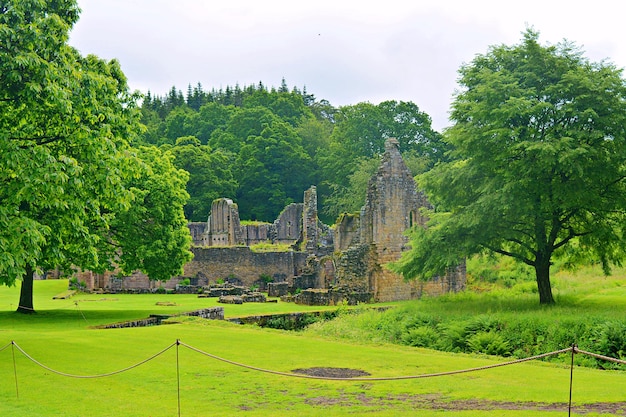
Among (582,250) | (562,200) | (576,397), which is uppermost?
(562,200)

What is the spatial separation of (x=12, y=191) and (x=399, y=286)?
77.3 ft

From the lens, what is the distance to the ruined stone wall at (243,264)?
47750 millimetres

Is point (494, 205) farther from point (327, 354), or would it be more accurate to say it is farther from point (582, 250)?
point (327, 354)

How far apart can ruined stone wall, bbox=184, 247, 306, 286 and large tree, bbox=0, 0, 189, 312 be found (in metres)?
28.4

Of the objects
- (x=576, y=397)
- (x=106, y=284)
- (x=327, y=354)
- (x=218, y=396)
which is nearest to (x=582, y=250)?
(x=327, y=354)

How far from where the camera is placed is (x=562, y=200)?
24.0 metres

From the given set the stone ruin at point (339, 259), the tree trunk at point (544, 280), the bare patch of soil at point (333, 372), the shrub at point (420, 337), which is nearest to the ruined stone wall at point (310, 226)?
the stone ruin at point (339, 259)

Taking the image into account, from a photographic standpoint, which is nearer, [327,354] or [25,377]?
[25,377]

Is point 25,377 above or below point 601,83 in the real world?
below

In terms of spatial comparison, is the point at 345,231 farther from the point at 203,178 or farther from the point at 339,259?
the point at 203,178

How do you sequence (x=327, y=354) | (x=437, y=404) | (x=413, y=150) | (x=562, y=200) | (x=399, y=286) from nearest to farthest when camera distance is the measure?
(x=437, y=404) < (x=327, y=354) < (x=562, y=200) < (x=399, y=286) < (x=413, y=150)

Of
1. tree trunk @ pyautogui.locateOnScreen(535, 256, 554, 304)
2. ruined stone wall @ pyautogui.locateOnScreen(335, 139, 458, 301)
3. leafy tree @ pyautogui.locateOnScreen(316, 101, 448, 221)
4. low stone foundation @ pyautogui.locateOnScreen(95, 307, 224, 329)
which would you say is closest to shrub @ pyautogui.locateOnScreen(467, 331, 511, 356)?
tree trunk @ pyautogui.locateOnScreen(535, 256, 554, 304)

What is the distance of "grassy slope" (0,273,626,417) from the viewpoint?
35.6 ft

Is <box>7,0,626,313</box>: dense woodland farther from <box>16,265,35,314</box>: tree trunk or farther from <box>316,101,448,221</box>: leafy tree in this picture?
<box>316,101,448,221</box>: leafy tree
